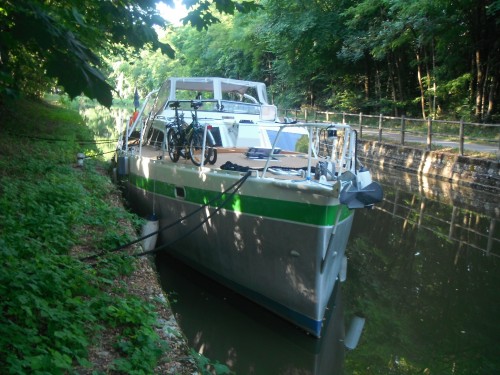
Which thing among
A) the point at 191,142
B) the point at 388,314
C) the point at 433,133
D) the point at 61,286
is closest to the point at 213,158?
the point at 191,142

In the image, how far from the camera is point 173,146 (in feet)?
26.3

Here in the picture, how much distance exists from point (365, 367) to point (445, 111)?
20563 millimetres

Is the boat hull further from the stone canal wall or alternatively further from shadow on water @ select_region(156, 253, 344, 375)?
the stone canal wall

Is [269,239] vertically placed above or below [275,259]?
above

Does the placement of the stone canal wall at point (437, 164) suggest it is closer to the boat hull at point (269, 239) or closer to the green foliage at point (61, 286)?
the boat hull at point (269, 239)

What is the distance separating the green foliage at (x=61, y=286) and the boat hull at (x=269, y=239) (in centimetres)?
117

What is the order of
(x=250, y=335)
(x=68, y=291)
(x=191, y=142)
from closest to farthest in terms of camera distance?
(x=68, y=291) < (x=250, y=335) < (x=191, y=142)

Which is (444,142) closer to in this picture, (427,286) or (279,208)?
(427,286)

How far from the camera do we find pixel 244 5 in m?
4.35

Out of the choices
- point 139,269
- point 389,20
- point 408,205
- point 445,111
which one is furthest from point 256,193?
point 389,20

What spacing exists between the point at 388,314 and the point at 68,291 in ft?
14.7

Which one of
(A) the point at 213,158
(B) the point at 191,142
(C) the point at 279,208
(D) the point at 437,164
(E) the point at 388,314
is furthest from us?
(D) the point at 437,164

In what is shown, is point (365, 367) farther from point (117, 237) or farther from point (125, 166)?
point (125, 166)

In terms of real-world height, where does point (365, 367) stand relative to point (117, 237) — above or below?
below
